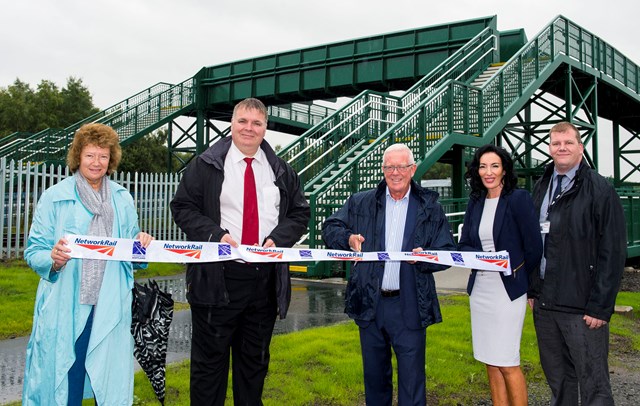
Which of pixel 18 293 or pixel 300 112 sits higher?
pixel 300 112

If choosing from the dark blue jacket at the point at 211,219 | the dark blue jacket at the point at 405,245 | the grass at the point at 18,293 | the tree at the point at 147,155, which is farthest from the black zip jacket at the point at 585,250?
the tree at the point at 147,155

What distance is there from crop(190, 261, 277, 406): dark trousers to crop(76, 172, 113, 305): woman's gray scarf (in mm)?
597

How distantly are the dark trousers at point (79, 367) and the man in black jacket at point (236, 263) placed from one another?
24.0 inches

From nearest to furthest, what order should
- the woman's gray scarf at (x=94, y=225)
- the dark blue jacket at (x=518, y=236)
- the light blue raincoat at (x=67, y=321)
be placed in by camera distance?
the light blue raincoat at (x=67, y=321) < the woman's gray scarf at (x=94, y=225) < the dark blue jacket at (x=518, y=236)

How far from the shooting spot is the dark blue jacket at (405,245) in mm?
3430

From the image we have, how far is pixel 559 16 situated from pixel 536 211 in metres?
15.9

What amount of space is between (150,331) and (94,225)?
2.37ft

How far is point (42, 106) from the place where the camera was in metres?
53.2

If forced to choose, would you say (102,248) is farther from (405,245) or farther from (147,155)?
(147,155)

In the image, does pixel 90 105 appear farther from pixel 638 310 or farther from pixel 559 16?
pixel 638 310

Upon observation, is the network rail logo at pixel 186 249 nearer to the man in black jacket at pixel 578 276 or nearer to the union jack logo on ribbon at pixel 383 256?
the union jack logo on ribbon at pixel 383 256

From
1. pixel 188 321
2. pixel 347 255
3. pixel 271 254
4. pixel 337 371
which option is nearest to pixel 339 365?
pixel 337 371

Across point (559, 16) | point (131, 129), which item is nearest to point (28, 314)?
point (559, 16)

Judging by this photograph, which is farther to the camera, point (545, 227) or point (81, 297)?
point (545, 227)
